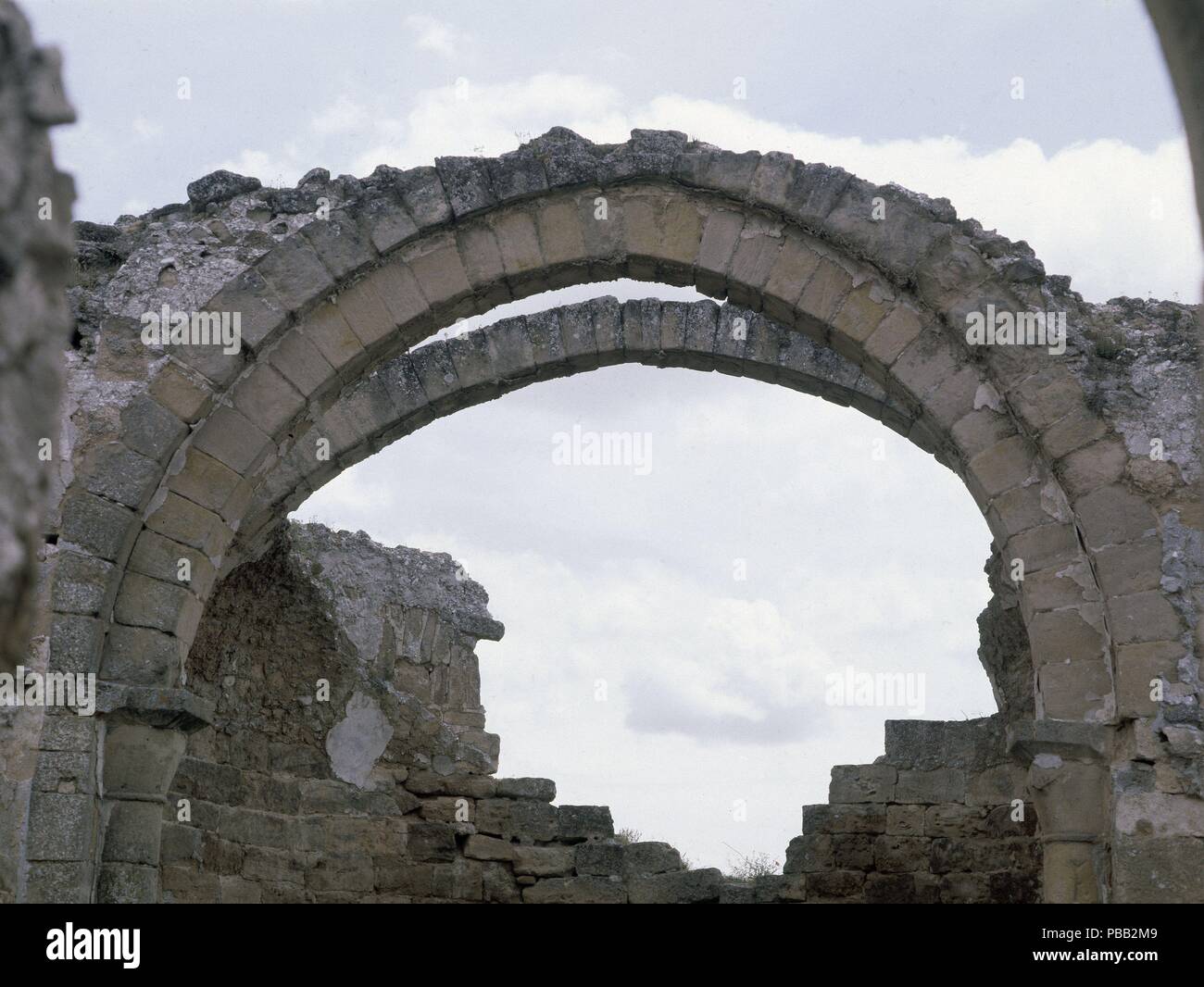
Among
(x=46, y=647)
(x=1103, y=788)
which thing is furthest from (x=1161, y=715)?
(x=46, y=647)

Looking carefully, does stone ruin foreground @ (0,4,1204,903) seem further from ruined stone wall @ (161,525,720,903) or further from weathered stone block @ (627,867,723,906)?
A: weathered stone block @ (627,867,723,906)

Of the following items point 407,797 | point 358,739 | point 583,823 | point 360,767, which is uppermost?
point 358,739

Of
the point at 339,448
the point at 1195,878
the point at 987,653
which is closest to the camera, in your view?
the point at 1195,878

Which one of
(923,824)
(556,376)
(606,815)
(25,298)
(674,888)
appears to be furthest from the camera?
(606,815)

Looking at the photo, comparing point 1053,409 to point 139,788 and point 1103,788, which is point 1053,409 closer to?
point 1103,788

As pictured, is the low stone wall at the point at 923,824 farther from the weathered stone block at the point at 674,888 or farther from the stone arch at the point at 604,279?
the stone arch at the point at 604,279

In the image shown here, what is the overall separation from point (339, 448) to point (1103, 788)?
4.70 m

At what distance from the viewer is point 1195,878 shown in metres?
5.61

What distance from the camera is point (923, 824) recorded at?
31.0ft

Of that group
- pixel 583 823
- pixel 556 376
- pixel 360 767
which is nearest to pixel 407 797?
pixel 360 767

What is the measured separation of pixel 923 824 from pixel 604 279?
4548 millimetres

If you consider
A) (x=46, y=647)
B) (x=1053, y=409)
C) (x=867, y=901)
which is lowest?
(x=867, y=901)

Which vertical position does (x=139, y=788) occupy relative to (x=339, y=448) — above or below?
below

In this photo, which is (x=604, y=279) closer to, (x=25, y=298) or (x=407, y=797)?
(x=407, y=797)
